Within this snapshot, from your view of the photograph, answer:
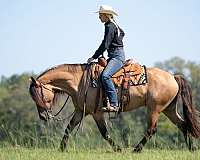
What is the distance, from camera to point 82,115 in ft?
36.6

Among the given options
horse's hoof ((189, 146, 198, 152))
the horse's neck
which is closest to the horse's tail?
horse's hoof ((189, 146, 198, 152))

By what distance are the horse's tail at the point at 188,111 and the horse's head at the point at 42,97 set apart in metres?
2.81

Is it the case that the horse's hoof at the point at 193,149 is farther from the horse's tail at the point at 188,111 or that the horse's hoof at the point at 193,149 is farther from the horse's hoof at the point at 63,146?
the horse's hoof at the point at 63,146

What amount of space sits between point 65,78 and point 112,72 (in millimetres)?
1002

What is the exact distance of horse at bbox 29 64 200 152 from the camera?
1099 centimetres

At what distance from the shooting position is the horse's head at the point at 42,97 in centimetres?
1090

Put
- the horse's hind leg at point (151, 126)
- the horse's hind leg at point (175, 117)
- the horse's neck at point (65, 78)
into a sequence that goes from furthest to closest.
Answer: the horse's hind leg at point (175, 117) < the horse's neck at point (65, 78) < the horse's hind leg at point (151, 126)

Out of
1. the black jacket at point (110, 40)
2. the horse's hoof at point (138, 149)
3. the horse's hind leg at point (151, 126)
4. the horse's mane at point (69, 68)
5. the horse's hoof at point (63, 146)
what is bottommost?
the horse's hoof at point (138, 149)

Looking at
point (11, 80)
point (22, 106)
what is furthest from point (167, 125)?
point (11, 80)

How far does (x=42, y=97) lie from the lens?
36.0 feet

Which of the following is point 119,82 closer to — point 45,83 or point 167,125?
point 45,83

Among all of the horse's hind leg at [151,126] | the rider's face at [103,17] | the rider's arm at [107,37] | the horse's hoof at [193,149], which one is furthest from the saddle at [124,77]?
the horse's hoof at [193,149]

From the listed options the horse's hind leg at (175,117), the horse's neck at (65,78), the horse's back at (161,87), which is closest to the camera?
the horse's neck at (65,78)

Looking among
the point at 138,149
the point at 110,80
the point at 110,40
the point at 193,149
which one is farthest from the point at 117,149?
the point at 110,40
